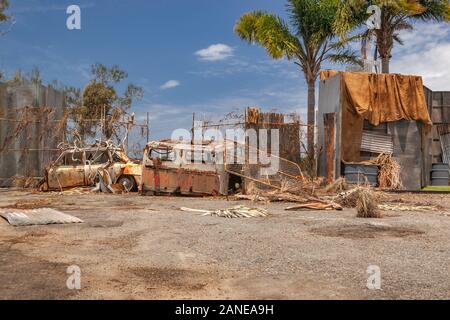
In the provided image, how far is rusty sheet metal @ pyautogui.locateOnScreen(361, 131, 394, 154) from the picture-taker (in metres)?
19.0

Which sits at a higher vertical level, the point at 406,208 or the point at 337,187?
the point at 337,187

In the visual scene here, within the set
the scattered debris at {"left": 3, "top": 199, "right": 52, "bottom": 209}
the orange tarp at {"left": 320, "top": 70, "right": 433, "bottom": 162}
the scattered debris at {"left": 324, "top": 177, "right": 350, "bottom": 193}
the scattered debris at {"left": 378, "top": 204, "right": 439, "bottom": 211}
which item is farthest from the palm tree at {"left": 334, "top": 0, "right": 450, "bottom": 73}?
the scattered debris at {"left": 3, "top": 199, "right": 52, "bottom": 209}

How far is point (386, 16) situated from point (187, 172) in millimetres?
14748

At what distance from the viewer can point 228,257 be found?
6.42 metres

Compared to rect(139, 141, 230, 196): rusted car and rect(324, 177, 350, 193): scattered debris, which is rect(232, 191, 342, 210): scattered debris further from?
rect(324, 177, 350, 193): scattered debris

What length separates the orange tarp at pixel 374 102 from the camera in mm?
18719

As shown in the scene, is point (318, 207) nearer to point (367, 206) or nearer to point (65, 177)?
point (367, 206)

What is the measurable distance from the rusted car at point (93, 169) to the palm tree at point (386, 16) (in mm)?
12755

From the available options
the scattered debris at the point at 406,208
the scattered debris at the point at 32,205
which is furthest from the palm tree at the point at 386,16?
the scattered debris at the point at 32,205

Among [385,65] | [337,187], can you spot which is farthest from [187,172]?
[385,65]

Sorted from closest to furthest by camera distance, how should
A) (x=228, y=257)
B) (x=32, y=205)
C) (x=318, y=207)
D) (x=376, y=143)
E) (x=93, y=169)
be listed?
(x=228, y=257), (x=318, y=207), (x=32, y=205), (x=93, y=169), (x=376, y=143)

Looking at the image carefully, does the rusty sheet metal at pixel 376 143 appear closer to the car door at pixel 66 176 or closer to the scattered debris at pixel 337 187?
the scattered debris at pixel 337 187
